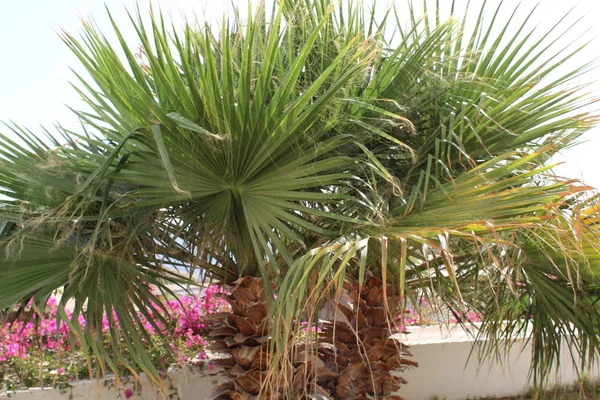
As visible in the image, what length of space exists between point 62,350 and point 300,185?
6.60 feet

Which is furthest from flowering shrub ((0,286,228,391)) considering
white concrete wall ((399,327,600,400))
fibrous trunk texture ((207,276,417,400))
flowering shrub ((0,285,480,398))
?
white concrete wall ((399,327,600,400))

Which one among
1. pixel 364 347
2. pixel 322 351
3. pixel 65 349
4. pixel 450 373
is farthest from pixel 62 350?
pixel 450 373

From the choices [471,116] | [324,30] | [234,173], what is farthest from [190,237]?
[471,116]

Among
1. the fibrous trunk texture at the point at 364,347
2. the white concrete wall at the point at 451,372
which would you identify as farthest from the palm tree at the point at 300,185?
the white concrete wall at the point at 451,372

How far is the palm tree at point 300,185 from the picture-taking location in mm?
3000

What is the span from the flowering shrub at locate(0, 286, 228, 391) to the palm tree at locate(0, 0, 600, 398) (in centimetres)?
65

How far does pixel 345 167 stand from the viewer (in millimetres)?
3535

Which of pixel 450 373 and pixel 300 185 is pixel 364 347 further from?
pixel 450 373

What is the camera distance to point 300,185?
3.27 meters

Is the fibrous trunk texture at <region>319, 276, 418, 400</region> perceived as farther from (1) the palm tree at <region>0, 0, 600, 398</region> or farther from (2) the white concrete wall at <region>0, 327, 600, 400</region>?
(2) the white concrete wall at <region>0, 327, 600, 400</region>

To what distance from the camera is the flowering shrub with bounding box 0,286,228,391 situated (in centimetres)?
456

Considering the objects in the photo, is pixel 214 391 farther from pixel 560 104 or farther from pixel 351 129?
pixel 560 104

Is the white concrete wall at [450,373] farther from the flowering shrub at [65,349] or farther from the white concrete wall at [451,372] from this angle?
the flowering shrub at [65,349]

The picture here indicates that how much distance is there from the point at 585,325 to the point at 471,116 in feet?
4.94
